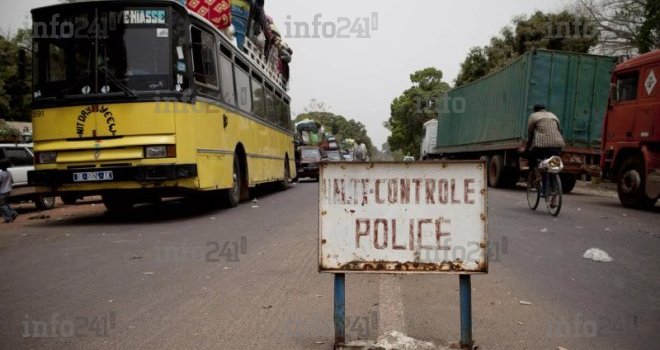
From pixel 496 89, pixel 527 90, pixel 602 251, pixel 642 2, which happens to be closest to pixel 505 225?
pixel 602 251

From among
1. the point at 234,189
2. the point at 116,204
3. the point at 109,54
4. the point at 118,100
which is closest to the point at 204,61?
the point at 109,54

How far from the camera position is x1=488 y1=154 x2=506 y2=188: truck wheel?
15.8 m

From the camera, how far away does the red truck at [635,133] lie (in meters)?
9.17

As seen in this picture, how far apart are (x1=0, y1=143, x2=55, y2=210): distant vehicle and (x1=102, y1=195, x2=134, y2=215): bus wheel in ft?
8.59

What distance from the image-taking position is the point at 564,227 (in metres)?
6.80

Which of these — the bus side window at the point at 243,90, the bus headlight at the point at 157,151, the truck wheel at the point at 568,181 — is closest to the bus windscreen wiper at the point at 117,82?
the bus headlight at the point at 157,151

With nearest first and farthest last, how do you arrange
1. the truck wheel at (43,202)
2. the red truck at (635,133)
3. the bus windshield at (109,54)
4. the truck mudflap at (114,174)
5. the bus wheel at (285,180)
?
the truck mudflap at (114,174) < the bus windshield at (109,54) < the red truck at (635,133) < the truck wheel at (43,202) < the bus wheel at (285,180)

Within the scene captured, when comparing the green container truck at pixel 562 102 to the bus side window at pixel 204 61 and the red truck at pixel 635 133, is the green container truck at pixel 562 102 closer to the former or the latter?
the red truck at pixel 635 133

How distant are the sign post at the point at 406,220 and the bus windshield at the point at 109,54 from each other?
5.77 metres

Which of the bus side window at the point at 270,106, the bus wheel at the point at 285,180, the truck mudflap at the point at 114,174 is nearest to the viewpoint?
the truck mudflap at the point at 114,174

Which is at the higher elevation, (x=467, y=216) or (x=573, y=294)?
(x=467, y=216)

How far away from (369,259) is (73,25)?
7.18m

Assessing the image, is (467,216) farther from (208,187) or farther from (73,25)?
(73,25)

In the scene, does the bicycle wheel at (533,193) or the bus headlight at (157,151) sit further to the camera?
the bicycle wheel at (533,193)
